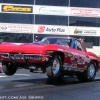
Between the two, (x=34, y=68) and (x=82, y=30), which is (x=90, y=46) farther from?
(x=34, y=68)

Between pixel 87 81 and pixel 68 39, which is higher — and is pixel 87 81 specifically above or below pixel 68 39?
below

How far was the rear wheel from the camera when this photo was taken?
11391mm

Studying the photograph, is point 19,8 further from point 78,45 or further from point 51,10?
point 78,45

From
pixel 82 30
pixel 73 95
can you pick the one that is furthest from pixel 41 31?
pixel 73 95

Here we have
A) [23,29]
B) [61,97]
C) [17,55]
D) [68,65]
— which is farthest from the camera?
[23,29]

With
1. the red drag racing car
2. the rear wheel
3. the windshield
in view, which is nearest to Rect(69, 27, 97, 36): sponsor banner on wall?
the rear wheel

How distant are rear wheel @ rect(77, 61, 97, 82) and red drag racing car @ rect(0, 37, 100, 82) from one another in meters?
0.04

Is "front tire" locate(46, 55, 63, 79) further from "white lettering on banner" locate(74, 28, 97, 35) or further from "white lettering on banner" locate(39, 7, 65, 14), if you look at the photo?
"white lettering on banner" locate(74, 28, 97, 35)

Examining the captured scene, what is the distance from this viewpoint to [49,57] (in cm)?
922

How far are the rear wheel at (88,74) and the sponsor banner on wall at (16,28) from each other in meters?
33.4

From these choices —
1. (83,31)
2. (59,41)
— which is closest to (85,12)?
(83,31)

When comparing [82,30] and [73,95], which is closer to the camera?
[73,95]

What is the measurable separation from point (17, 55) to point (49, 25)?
119 feet

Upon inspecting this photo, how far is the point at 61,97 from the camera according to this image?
24.2 ft
